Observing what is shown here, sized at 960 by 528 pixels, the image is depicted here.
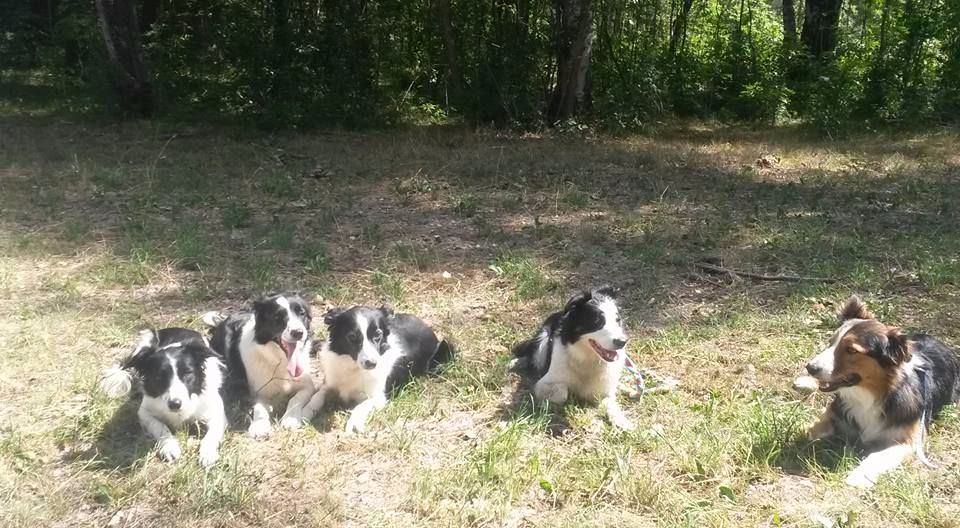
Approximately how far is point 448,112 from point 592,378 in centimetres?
988

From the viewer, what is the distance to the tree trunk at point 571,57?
13273 mm

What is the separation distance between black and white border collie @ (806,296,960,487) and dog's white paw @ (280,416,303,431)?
272cm

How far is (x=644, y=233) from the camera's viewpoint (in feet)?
26.7

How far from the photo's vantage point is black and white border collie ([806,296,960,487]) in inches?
161

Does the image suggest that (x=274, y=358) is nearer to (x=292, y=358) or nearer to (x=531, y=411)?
(x=292, y=358)

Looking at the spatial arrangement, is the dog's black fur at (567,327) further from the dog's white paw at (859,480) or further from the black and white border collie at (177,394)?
the black and white border collie at (177,394)

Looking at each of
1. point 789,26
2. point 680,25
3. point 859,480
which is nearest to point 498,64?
point 680,25

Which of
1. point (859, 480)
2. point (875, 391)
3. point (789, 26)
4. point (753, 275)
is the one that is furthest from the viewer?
point (789, 26)

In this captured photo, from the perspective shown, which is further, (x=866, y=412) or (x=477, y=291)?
(x=477, y=291)

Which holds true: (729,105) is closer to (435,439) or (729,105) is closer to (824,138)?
(824,138)

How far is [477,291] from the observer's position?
6.79 meters

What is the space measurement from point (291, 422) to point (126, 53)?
10.1 meters

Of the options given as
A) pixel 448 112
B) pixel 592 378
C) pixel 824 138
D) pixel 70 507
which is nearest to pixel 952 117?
pixel 824 138

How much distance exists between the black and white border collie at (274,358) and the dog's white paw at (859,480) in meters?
2.86
